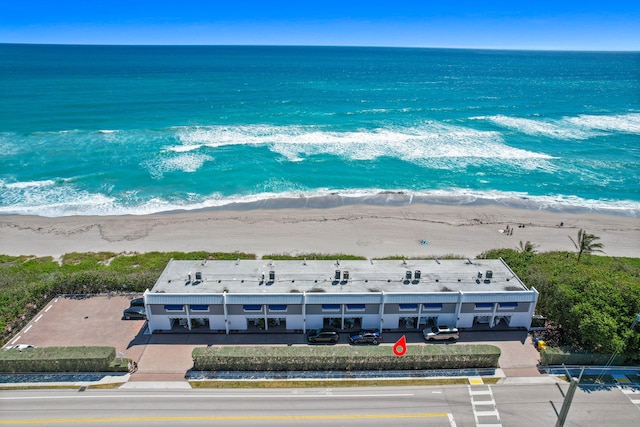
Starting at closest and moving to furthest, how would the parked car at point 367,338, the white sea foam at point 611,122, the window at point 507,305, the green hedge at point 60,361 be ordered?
the green hedge at point 60,361, the parked car at point 367,338, the window at point 507,305, the white sea foam at point 611,122

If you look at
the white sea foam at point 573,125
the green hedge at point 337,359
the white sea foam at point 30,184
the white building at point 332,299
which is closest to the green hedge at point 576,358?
the green hedge at point 337,359

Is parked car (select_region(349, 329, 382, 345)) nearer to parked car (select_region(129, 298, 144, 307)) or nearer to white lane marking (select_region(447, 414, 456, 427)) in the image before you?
white lane marking (select_region(447, 414, 456, 427))

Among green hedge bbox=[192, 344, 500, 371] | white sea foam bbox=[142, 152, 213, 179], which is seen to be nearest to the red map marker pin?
green hedge bbox=[192, 344, 500, 371]

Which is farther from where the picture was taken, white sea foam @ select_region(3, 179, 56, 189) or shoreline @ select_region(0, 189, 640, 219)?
white sea foam @ select_region(3, 179, 56, 189)

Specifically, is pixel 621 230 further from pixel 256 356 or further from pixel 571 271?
pixel 256 356

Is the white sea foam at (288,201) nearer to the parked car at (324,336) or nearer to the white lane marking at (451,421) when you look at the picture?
the parked car at (324,336)

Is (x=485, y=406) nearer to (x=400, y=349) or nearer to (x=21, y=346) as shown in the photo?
(x=400, y=349)

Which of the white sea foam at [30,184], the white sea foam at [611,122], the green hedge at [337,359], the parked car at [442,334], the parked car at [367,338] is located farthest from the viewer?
the white sea foam at [611,122]
